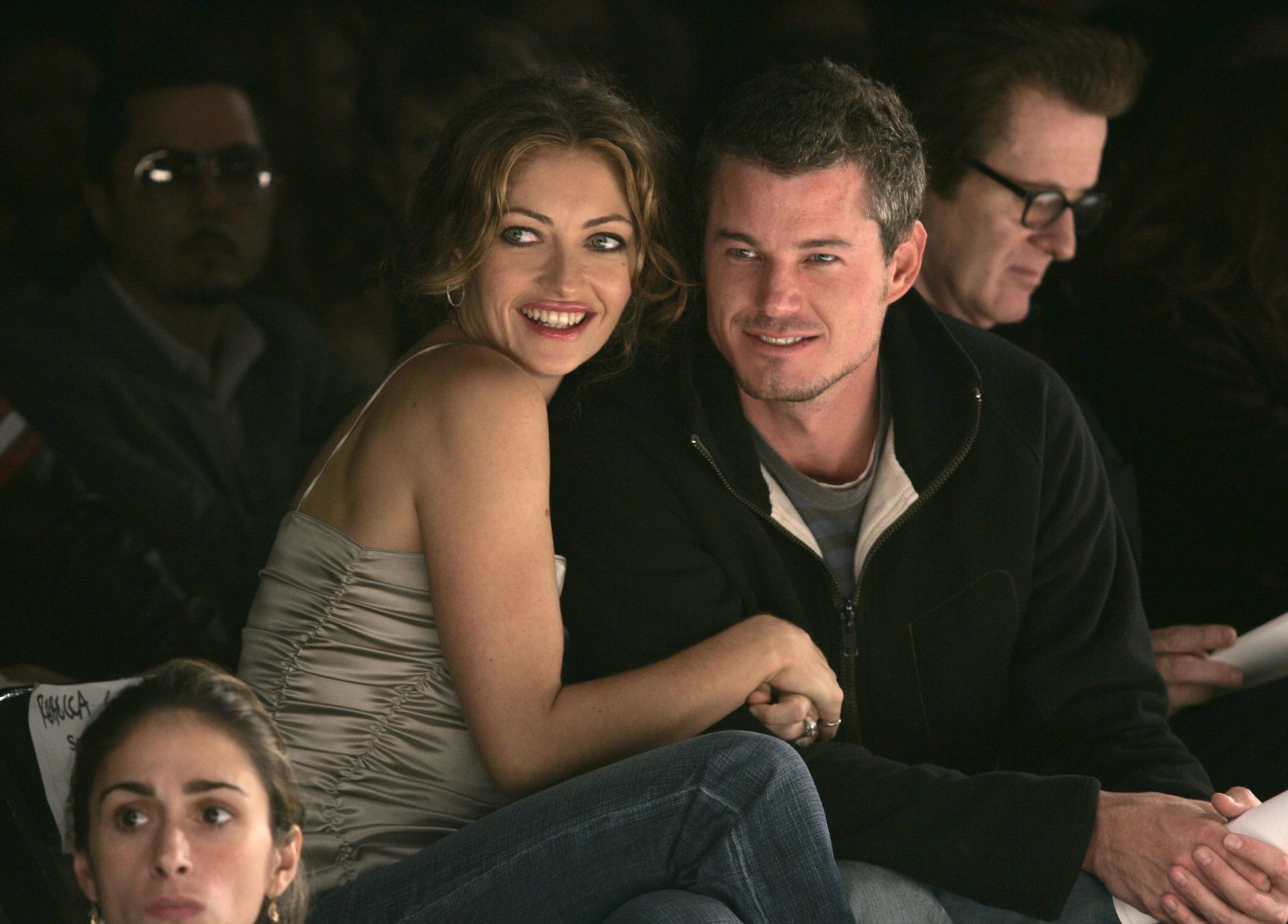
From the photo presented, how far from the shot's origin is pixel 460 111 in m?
1.74

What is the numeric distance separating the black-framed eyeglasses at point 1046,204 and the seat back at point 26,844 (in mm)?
1633


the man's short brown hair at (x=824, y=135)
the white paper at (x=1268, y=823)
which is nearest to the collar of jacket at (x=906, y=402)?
the man's short brown hair at (x=824, y=135)

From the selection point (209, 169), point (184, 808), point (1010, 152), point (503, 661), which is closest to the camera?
point (184, 808)

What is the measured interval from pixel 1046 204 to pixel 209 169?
149 cm

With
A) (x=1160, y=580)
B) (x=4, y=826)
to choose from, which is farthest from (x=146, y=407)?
(x=1160, y=580)

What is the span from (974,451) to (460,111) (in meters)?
0.72

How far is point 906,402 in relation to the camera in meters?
1.82

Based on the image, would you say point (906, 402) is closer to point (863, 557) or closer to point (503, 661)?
point (863, 557)

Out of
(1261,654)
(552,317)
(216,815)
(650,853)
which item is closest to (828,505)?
(552,317)

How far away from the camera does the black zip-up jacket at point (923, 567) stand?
175cm

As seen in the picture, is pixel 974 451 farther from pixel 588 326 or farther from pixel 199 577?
pixel 199 577

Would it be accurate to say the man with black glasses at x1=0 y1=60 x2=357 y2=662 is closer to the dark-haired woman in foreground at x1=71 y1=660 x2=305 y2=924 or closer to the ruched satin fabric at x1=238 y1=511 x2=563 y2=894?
the ruched satin fabric at x1=238 y1=511 x2=563 y2=894

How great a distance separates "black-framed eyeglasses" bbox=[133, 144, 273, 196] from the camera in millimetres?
2746

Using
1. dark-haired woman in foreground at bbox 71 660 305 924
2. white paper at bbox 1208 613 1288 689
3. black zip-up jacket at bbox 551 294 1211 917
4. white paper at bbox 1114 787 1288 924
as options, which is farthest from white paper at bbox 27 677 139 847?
white paper at bbox 1208 613 1288 689
